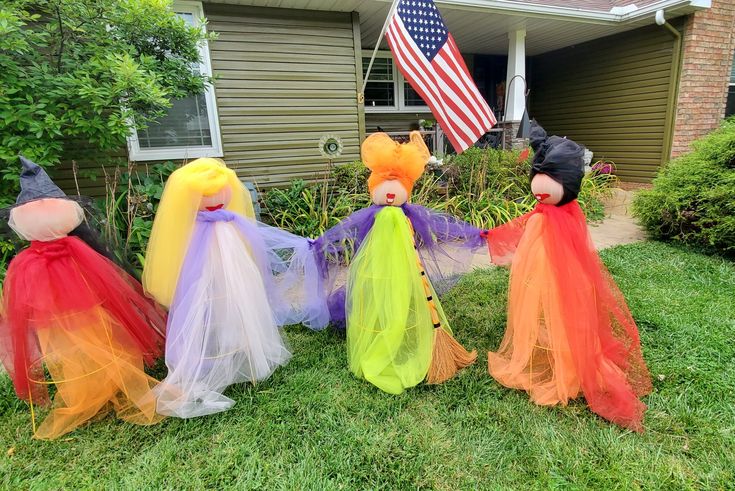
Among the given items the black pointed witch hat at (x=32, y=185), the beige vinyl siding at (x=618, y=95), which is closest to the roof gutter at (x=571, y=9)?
the beige vinyl siding at (x=618, y=95)

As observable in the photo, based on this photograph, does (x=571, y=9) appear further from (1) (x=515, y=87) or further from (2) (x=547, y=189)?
(2) (x=547, y=189)

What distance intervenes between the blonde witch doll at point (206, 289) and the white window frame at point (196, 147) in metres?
3.49

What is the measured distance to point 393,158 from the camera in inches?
93.3

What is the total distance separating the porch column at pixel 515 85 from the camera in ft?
25.3

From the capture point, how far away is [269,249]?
8.84 feet

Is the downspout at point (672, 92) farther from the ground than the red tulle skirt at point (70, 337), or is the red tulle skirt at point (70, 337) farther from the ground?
the downspout at point (672, 92)

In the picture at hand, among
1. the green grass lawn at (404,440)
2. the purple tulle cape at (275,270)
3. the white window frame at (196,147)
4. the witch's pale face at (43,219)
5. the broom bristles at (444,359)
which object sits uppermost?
the white window frame at (196,147)

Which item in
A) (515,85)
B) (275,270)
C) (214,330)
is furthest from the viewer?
(515,85)

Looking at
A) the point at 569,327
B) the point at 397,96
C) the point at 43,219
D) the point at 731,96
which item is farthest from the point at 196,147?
the point at 731,96

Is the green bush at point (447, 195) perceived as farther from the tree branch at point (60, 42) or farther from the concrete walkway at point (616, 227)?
the tree branch at point (60, 42)

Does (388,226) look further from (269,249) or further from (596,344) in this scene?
(596,344)

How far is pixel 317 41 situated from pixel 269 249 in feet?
15.8

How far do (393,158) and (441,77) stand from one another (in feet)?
5.89

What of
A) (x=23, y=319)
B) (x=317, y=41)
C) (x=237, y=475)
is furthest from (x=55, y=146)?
(x=317, y=41)
